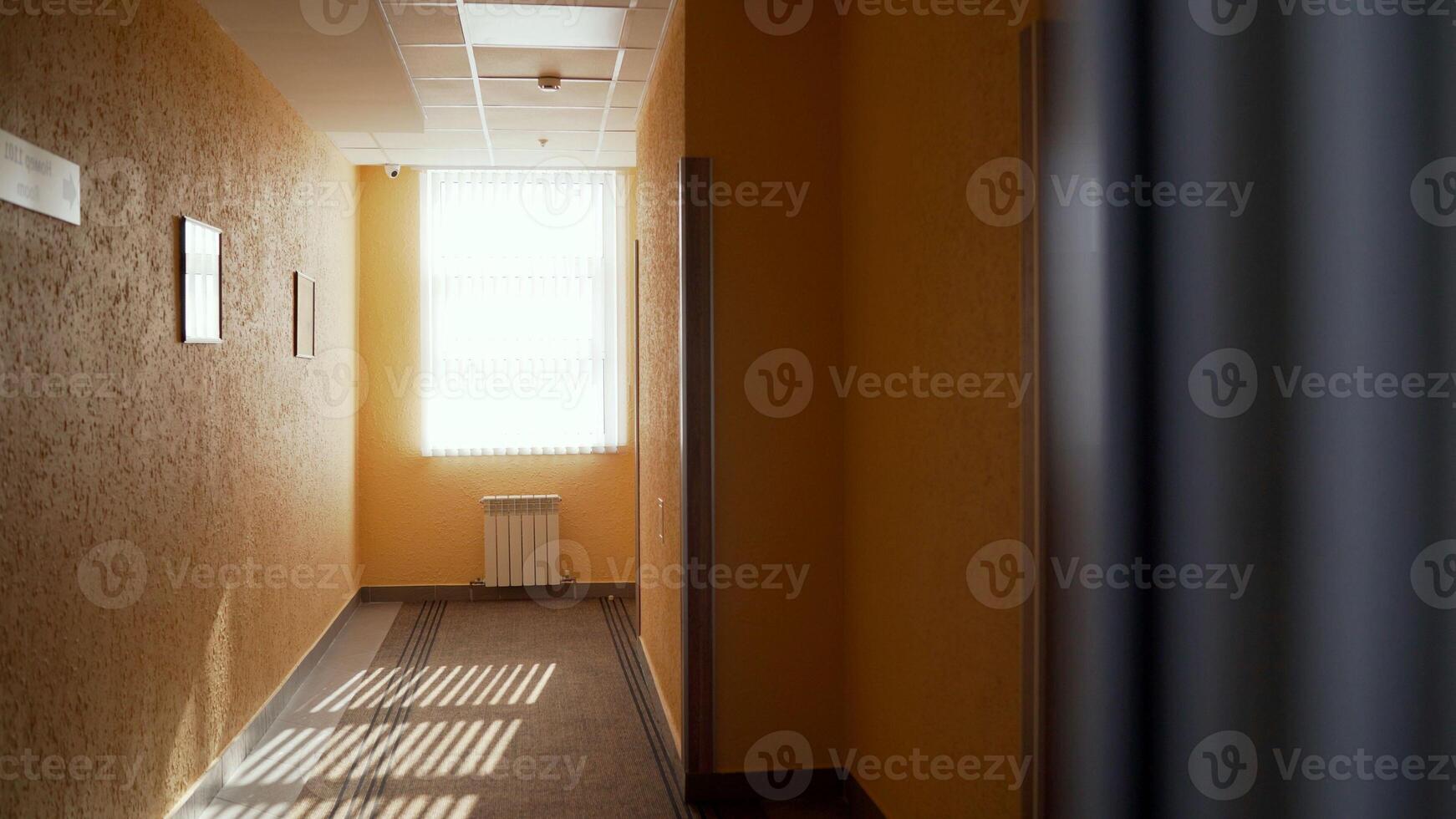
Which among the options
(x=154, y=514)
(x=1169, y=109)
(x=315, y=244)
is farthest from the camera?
(x=315, y=244)

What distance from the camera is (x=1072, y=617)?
1183 millimetres

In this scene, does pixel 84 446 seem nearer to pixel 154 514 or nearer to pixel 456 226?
pixel 154 514

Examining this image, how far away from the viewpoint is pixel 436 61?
14.3ft

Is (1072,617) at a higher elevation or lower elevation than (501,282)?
lower

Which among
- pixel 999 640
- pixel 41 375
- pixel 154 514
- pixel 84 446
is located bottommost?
pixel 999 640

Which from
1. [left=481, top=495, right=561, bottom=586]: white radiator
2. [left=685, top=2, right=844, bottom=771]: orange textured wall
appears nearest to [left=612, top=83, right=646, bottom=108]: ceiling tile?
[left=685, top=2, right=844, bottom=771]: orange textured wall

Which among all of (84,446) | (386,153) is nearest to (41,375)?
(84,446)

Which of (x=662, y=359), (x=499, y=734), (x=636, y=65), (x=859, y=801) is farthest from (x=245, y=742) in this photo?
(x=636, y=65)

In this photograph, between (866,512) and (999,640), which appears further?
(866,512)

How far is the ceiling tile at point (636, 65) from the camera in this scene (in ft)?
14.0

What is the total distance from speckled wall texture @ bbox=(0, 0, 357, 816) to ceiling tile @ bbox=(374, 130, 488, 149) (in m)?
1.15

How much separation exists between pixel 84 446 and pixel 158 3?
1418mm

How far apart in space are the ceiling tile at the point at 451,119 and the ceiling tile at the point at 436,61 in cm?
56

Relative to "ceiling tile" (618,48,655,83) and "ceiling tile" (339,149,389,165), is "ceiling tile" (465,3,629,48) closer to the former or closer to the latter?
"ceiling tile" (618,48,655,83)
